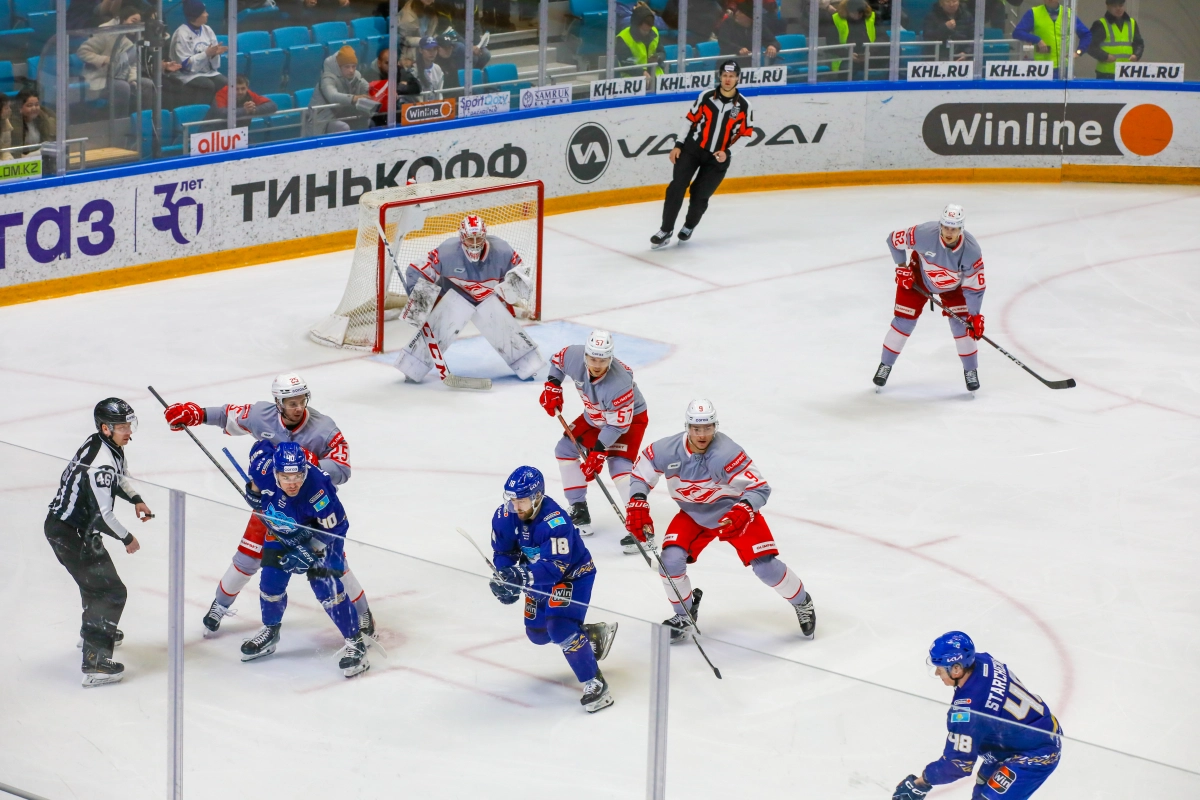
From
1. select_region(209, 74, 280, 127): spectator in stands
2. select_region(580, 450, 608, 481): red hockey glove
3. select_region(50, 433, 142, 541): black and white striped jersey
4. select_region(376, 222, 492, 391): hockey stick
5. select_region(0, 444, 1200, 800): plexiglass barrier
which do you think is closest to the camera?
select_region(0, 444, 1200, 800): plexiglass barrier

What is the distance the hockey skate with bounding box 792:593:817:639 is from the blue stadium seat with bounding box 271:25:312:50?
7334 millimetres

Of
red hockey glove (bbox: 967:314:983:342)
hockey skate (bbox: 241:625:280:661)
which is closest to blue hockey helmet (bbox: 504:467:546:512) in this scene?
hockey skate (bbox: 241:625:280:661)

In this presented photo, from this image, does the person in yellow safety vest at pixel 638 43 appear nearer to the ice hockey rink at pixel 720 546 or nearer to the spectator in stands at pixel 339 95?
the ice hockey rink at pixel 720 546

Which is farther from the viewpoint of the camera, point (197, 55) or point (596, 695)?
point (197, 55)

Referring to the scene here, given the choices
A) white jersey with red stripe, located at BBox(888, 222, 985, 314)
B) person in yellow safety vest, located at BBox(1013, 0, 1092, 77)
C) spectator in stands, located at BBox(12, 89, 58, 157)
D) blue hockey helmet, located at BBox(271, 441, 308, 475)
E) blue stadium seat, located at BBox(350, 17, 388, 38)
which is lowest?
blue hockey helmet, located at BBox(271, 441, 308, 475)

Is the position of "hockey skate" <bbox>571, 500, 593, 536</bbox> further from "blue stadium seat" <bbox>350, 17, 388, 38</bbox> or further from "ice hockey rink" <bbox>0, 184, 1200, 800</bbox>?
"blue stadium seat" <bbox>350, 17, 388, 38</bbox>

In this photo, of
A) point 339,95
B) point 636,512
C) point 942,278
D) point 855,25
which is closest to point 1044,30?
point 855,25

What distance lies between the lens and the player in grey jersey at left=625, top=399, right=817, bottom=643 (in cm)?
649

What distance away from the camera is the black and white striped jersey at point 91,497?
4.97 m

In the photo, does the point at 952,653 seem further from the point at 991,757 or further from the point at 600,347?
the point at 600,347

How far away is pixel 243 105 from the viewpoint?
12.2 m

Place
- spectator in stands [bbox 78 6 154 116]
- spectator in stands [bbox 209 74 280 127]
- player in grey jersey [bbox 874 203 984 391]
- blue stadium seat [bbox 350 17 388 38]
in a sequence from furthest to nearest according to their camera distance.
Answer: blue stadium seat [bbox 350 17 388 38] < spectator in stands [bbox 209 74 280 127] < spectator in stands [bbox 78 6 154 116] < player in grey jersey [bbox 874 203 984 391]

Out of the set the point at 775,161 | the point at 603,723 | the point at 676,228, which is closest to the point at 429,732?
A: the point at 603,723

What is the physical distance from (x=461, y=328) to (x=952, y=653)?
573 centimetres
